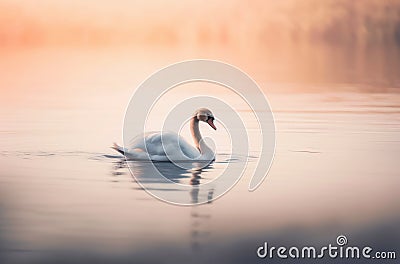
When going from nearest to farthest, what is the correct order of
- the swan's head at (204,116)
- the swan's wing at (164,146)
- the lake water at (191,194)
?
the lake water at (191,194), the swan's wing at (164,146), the swan's head at (204,116)

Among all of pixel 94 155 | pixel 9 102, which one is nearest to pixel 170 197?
pixel 94 155

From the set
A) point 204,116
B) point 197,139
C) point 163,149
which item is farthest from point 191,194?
point 204,116

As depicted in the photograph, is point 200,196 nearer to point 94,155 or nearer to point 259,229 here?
point 259,229

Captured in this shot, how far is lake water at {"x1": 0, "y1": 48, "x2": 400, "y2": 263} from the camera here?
9.53m

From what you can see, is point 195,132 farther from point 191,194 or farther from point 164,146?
point 191,194

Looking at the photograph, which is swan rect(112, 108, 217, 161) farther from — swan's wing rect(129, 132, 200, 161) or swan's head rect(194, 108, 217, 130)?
swan's head rect(194, 108, 217, 130)

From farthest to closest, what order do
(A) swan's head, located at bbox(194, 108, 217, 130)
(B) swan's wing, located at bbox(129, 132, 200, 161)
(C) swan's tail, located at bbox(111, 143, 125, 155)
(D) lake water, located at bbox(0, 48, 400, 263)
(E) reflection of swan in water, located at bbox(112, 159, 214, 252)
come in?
(A) swan's head, located at bbox(194, 108, 217, 130)
(C) swan's tail, located at bbox(111, 143, 125, 155)
(B) swan's wing, located at bbox(129, 132, 200, 161)
(E) reflection of swan in water, located at bbox(112, 159, 214, 252)
(D) lake water, located at bbox(0, 48, 400, 263)

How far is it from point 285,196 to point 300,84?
1588 centimetres

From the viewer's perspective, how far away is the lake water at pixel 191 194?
31.3ft

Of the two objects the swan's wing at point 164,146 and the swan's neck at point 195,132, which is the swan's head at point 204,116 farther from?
the swan's wing at point 164,146

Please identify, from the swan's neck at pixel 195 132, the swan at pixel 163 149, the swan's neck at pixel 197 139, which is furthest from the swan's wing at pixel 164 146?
the swan's neck at pixel 195 132

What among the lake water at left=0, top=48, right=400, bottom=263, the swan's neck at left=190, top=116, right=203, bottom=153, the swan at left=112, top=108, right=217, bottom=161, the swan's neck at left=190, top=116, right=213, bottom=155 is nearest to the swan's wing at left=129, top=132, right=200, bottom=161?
the swan at left=112, top=108, right=217, bottom=161

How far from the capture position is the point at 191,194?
1189 centimetres

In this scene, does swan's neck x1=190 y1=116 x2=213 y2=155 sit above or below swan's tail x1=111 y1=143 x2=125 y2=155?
above
